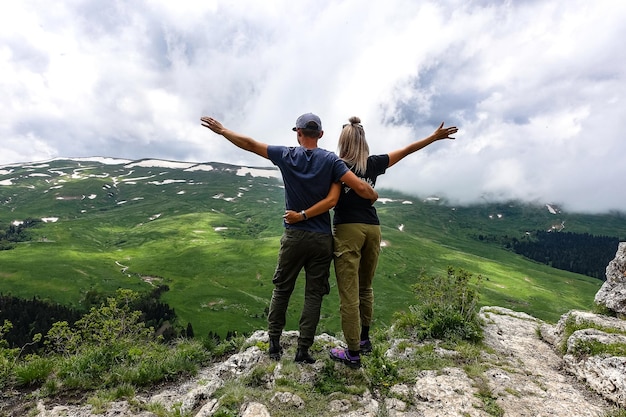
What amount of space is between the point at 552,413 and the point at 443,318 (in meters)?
4.44

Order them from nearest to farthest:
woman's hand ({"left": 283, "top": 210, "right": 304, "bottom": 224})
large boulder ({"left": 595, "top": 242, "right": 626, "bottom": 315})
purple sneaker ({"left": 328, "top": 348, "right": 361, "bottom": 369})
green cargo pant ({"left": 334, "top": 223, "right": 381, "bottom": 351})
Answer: woman's hand ({"left": 283, "top": 210, "right": 304, "bottom": 224}), green cargo pant ({"left": 334, "top": 223, "right": 381, "bottom": 351}), purple sneaker ({"left": 328, "top": 348, "right": 361, "bottom": 369}), large boulder ({"left": 595, "top": 242, "right": 626, "bottom": 315})

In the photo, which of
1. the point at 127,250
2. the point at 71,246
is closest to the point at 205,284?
the point at 127,250

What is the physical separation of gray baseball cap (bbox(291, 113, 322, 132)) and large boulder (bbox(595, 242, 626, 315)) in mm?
13694

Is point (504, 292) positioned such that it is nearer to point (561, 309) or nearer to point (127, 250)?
point (561, 309)

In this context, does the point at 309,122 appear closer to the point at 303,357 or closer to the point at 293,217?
the point at 293,217

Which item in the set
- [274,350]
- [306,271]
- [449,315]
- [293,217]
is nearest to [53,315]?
[274,350]

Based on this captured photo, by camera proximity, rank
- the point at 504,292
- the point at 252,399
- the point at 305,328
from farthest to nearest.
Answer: the point at 504,292
the point at 305,328
the point at 252,399

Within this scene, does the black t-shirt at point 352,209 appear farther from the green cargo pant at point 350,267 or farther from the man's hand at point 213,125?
the man's hand at point 213,125

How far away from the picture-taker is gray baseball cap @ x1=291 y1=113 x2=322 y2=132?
7875 mm

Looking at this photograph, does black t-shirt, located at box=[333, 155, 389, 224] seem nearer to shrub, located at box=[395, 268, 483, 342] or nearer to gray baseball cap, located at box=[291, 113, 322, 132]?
gray baseball cap, located at box=[291, 113, 322, 132]

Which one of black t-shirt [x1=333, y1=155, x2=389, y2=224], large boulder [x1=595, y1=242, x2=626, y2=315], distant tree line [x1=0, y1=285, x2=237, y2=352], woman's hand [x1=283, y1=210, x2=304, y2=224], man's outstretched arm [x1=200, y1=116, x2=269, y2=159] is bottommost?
distant tree line [x1=0, y1=285, x2=237, y2=352]

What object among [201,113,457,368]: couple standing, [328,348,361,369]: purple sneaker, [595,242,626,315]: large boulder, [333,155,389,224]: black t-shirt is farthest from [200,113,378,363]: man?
[595,242,626,315]: large boulder

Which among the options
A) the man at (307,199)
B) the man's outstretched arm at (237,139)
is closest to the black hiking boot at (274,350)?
the man at (307,199)

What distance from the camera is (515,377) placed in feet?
28.3
